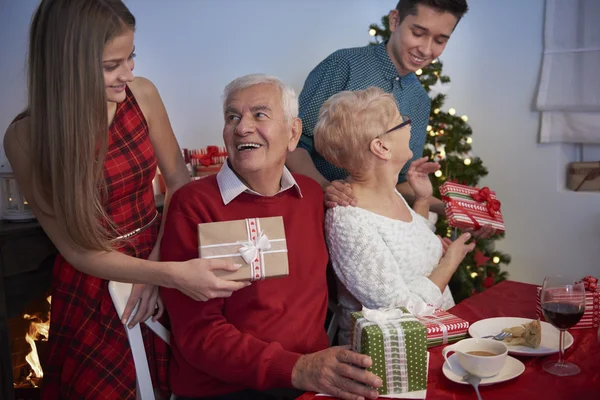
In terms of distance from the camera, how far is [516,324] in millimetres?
1744

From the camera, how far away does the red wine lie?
1.50 m

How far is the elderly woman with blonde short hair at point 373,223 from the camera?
6.32ft

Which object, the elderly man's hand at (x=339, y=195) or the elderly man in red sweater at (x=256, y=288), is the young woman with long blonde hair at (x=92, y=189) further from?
the elderly man's hand at (x=339, y=195)

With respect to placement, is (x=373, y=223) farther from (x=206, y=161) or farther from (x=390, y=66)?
(x=206, y=161)

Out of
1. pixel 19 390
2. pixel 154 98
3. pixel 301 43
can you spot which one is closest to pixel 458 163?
pixel 301 43

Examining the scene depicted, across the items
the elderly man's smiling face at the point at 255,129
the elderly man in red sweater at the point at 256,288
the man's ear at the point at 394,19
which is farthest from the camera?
the man's ear at the point at 394,19

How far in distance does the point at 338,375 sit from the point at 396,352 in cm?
15

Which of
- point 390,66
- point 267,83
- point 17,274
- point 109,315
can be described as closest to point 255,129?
point 267,83

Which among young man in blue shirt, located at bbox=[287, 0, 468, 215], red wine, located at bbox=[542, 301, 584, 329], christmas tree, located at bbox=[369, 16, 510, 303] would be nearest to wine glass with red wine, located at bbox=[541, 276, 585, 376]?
red wine, located at bbox=[542, 301, 584, 329]

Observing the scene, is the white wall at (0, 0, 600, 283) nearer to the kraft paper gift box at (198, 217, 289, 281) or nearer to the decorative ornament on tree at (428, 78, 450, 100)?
the decorative ornament on tree at (428, 78, 450, 100)

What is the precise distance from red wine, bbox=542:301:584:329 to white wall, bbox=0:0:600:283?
293 centimetres

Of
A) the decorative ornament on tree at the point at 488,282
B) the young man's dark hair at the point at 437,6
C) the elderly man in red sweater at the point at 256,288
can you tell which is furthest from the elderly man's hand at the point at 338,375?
the decorative ornament on tree at the point at 488,282

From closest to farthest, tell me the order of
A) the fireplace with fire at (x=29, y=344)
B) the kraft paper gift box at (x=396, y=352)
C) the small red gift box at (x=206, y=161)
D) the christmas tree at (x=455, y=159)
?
the kraft paper gift box at (x=396, y=352), the fireplace with fire at (x=29, y=344), the small red gift box at (x=206, y=161), the christmas tree at (x=455, y=159)

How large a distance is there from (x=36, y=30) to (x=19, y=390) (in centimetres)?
183
